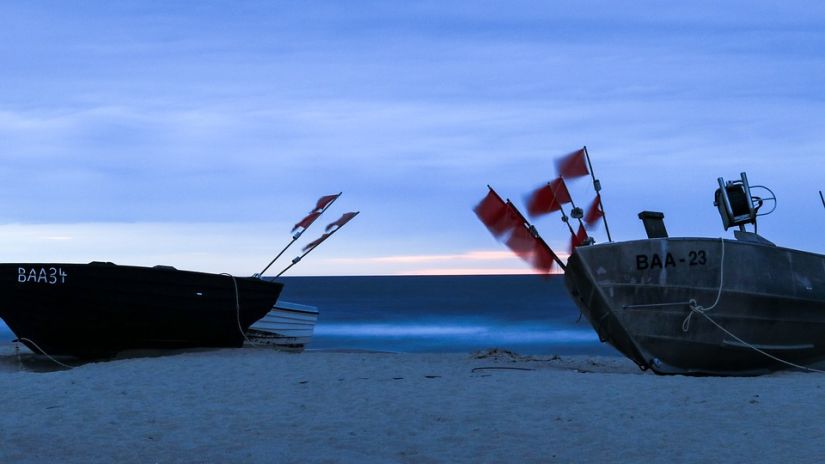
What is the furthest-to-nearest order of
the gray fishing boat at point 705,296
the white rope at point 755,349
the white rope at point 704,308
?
the white rope at point 755,349, the gray fishing boat at point 705,296, the white rope at point 704,308

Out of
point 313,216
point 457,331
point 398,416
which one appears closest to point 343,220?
point 313,216

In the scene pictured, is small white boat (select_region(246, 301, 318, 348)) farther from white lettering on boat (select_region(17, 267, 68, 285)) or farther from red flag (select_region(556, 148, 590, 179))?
red flag (select_region(556, 148, 590, 179))

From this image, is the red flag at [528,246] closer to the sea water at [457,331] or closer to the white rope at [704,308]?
the white rope at [704,308]

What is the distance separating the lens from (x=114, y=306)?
53.0 ft

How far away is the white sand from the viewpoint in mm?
7512

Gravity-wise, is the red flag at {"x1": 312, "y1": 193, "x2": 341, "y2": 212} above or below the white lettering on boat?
above

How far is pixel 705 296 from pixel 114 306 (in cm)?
947

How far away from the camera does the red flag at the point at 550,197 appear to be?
46.2 feet

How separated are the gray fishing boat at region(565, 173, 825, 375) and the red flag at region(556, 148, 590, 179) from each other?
4.11ft

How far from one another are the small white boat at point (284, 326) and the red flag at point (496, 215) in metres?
5.64

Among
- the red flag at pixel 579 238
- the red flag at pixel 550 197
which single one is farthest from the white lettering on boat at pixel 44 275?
the red flag at pixel 579 238

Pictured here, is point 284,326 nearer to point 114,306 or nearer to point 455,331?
point 114,306

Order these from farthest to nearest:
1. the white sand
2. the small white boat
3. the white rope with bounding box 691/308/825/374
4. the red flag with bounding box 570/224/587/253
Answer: the small white boat → the red flag with bounding box 570/224/587/253 → the white rope with bounding box 691/308/825/374 → the white sand

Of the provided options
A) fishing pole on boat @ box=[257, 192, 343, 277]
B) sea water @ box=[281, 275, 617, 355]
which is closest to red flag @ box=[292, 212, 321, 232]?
fishing pole on boat @ box=[257, 192, 343, 277]
